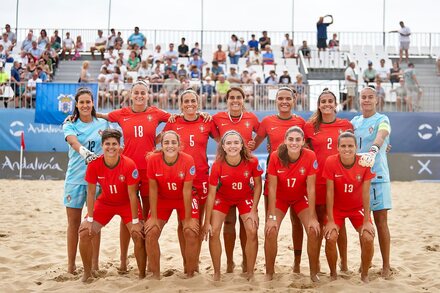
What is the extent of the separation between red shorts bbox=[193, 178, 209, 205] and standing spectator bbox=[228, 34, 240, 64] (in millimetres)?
13054

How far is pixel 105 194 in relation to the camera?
5262 mm

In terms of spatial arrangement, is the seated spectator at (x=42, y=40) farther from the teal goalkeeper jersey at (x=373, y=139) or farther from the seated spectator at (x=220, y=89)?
the teal goalkeeper jersey at (x=373, y=139)

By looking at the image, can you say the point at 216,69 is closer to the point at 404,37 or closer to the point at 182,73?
the point at 182,73

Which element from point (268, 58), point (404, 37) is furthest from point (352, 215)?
point (404, 37)

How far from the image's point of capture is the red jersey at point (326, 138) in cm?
555

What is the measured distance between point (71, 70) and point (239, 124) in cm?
1393

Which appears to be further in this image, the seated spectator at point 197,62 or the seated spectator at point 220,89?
the seated spectator at point 197,62

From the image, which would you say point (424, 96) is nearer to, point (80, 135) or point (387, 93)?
point (387, 93)

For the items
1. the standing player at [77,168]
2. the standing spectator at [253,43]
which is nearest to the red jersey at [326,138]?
the standing player at [77,168]

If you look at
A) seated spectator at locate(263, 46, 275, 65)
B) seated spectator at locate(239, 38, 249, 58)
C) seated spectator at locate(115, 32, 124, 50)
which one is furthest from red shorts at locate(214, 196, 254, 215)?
seated spectator at locate(115, 32, 124, 50)

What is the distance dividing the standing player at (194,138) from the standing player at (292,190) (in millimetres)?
725

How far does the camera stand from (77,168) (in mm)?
5551

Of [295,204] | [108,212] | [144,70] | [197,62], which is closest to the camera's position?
[108,212]

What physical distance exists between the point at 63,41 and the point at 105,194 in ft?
50.2
